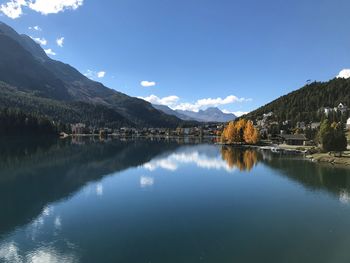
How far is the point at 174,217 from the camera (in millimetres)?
35688

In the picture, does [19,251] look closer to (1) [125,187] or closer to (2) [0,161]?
(1) [125,187]

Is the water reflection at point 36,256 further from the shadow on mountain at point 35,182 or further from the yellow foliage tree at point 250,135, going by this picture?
the yellow foliage tree at point 250,135

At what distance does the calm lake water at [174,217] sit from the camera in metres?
25.8

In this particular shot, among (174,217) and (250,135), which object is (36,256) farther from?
(250,135)

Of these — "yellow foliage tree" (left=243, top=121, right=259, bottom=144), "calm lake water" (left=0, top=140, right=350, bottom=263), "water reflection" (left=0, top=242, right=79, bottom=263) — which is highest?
"yellow foliage tree" (left=243, top=121, right=259, bottom=144)

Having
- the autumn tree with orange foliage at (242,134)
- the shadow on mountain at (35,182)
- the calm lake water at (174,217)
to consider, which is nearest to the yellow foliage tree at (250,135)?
the autumn tree with orange foliage at (242,134)

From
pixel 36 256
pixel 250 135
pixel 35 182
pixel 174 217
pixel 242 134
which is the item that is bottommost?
pixel 36 256

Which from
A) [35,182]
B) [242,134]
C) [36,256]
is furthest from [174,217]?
[242,134]

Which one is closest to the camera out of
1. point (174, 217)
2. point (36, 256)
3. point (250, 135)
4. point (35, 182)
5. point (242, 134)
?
point (36, 256)

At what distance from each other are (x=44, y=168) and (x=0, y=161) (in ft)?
52.0

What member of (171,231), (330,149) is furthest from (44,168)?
(330,149)

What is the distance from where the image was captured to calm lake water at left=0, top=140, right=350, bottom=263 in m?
25.8

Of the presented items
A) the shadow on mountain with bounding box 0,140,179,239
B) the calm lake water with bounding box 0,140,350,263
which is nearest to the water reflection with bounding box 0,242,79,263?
the calm lake water with bounding box 0,140,350,263

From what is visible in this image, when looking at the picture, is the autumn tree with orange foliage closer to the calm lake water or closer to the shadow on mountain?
the shadow on mountain
